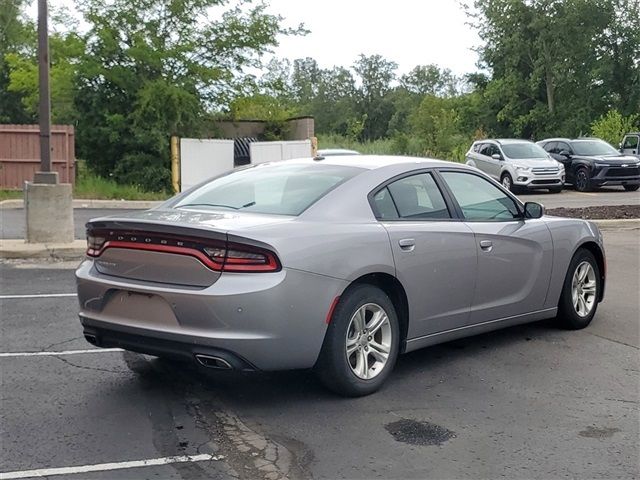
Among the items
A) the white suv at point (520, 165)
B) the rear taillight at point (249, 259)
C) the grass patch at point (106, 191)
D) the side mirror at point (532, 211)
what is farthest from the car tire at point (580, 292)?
the white suv at point (520, 165)

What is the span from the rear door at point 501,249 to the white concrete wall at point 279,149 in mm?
18925

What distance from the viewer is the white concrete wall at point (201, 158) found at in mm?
24344

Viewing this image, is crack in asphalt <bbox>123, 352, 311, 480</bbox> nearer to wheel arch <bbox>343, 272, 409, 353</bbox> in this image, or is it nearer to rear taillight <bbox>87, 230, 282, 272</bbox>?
rear taillight <bbox>87, 230, 282, 272</bbox>

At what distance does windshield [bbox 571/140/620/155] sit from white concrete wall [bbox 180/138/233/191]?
37.3 ft

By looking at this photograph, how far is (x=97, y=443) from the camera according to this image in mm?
4344

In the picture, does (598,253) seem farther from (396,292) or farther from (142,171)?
(142,171)

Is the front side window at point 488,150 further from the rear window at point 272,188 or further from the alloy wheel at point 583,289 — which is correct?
the rear window at point 272,188

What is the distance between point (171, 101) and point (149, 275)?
753 inches

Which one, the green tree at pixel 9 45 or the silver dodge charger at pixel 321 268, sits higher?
the green tree at pixel 9 45

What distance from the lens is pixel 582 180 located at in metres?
25.3

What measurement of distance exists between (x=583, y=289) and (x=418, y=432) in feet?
10.8

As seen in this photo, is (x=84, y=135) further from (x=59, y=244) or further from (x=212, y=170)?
(x=59, y=244)

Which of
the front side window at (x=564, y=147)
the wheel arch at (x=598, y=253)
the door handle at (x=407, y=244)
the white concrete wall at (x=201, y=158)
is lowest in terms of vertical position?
the wheel arch at (x=598, y=253)

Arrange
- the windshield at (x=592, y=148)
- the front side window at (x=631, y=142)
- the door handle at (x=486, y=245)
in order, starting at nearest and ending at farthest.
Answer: the door handle at (x=486, y=245)
the windshield at (x=592, y=148)
the front side window at (x=631, y=142)
